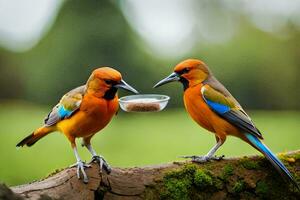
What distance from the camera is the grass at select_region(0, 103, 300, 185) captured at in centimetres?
644

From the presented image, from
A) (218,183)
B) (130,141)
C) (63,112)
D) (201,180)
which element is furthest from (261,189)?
(130,141)

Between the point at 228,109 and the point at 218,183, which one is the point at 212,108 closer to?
the point at 228,109

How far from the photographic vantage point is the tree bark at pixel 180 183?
3.00 metres

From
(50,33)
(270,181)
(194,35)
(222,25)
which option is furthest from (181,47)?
(270,181)

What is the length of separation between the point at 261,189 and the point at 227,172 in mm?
221

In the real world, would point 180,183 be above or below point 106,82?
below

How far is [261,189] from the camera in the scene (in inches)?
137

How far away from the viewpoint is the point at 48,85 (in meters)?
8.89

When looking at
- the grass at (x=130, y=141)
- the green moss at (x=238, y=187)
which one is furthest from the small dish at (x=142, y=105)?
the grass at (x=130, y=141)

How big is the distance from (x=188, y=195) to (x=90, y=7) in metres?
5.64

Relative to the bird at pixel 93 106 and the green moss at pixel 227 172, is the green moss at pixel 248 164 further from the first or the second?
the bird at pixel 93 106

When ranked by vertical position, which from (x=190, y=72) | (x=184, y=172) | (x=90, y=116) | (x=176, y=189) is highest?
(x=190, y=72)

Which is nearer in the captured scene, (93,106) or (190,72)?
(93,106)

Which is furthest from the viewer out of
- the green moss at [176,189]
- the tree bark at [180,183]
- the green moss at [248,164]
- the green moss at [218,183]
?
the green moss at [248,164]
